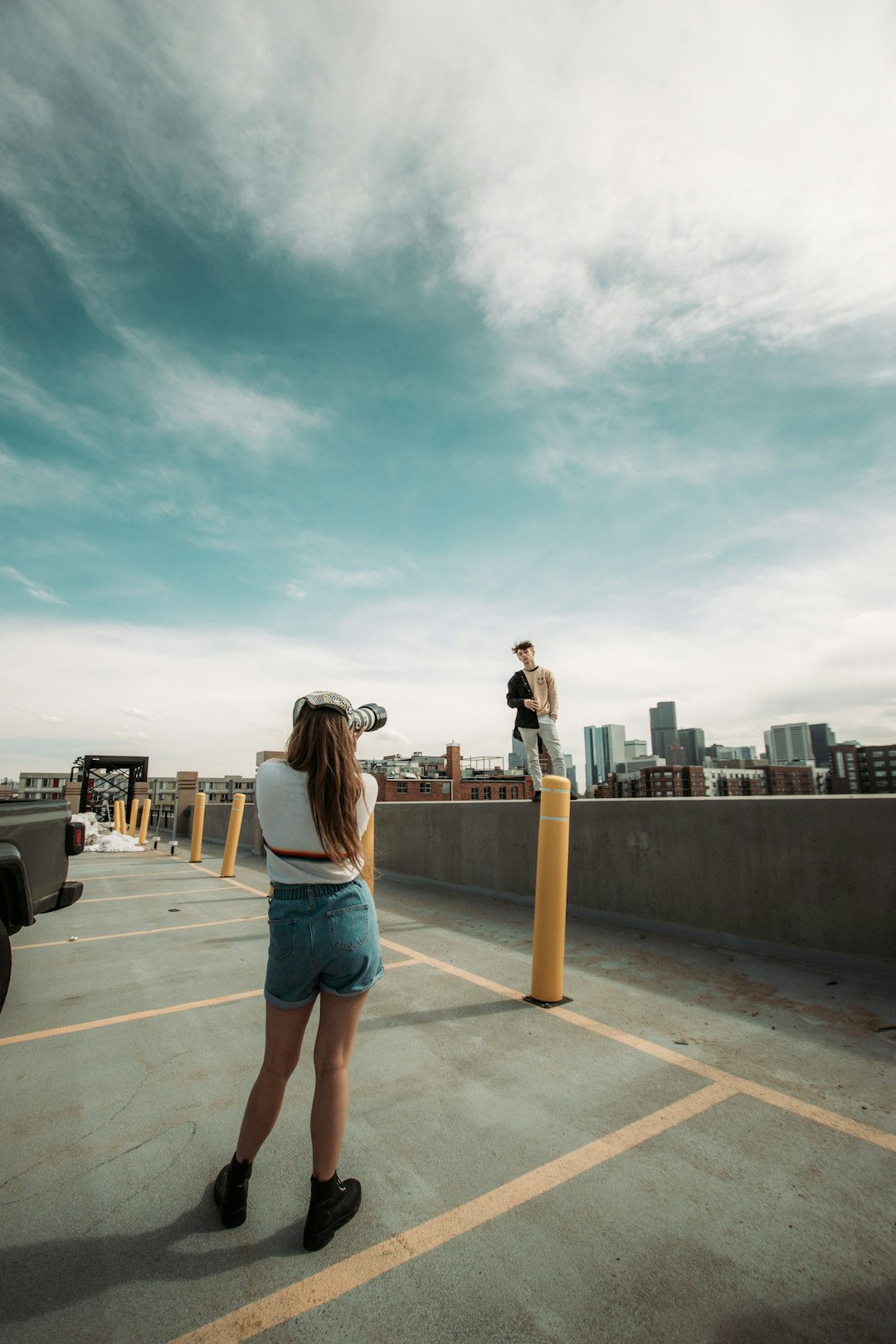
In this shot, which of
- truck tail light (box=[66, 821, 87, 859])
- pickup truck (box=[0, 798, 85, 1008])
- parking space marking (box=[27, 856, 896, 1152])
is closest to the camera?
parking space marking (box=[27, 856, 896, 1152])

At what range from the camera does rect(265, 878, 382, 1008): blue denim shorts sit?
2072mm

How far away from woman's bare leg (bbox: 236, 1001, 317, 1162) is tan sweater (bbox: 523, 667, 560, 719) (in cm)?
569

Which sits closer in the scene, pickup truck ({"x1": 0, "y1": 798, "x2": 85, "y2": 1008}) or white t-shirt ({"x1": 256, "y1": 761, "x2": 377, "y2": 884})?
white t-shirt ({"x1": 256, "y1": 761, "x2": 377, "y2": 884})

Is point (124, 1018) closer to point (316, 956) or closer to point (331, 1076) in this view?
point (331, 1076)

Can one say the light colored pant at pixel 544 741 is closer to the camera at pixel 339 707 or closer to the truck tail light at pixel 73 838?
the truck tail light at pixel 73 838

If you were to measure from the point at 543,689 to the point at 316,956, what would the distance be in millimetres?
5808

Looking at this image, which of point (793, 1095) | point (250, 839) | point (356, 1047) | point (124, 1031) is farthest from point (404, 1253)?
point (250, 839)

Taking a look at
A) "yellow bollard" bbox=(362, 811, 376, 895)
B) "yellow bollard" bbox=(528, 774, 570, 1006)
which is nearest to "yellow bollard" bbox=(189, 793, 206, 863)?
"yellow bollard" bbox=(362, 811, 376, 895)

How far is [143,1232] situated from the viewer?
2025 mm

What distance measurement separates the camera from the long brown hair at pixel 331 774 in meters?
2.14

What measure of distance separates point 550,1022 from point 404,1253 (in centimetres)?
203

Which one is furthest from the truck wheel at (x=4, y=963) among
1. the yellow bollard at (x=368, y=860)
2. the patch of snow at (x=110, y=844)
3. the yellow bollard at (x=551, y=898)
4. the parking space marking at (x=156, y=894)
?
the patch of snow at (x=110, y=844)

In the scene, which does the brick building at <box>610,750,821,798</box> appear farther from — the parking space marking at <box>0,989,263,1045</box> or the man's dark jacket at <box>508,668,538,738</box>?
the parking space marking at <box>0,989,263,1045</box>

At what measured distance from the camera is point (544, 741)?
25.3ft
